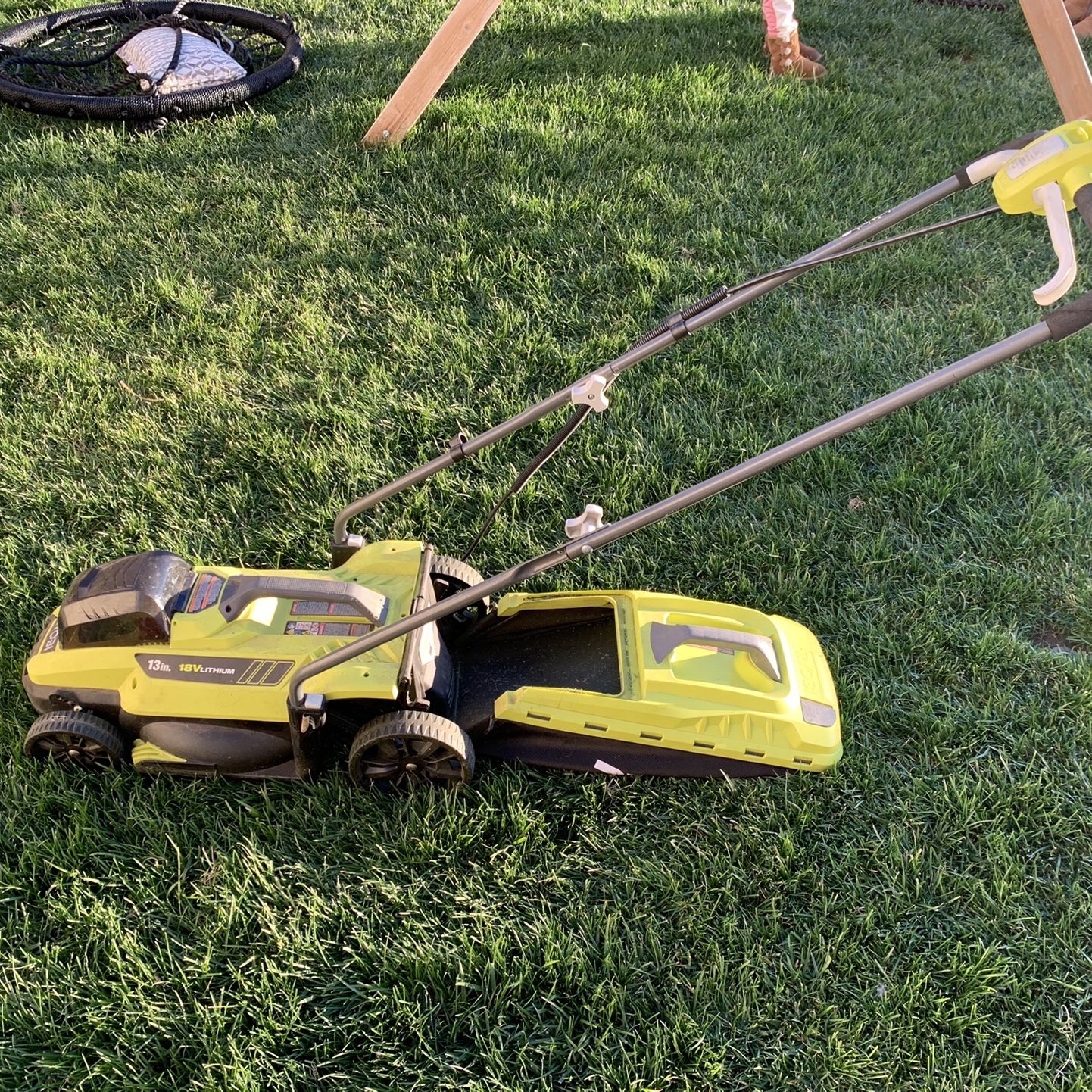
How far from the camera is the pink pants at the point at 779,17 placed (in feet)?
14.3

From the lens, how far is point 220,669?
192 centimetres

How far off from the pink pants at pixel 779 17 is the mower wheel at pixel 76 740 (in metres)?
4.24

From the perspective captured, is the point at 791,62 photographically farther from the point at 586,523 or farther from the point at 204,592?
the point at 204,592

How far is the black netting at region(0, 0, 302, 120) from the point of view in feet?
Result: 13.7

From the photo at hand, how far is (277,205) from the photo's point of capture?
380 cm

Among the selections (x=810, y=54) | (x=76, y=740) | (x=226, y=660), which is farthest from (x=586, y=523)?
Result: (x=810, y=54)

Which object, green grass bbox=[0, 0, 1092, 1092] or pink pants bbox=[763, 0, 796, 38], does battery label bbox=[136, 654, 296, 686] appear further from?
pink pants bbox=[763, 0, 796, 38]

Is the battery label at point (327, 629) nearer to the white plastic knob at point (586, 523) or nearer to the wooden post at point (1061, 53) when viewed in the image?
the white plastic knob at point (586, 523)

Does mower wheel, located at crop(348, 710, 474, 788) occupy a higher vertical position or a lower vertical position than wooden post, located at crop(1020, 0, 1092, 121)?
lower

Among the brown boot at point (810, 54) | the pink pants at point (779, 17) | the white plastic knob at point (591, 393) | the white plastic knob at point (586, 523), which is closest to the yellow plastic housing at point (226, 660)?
the white plastic knob at point (586, 523)

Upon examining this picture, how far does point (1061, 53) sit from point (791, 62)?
5.26 ft

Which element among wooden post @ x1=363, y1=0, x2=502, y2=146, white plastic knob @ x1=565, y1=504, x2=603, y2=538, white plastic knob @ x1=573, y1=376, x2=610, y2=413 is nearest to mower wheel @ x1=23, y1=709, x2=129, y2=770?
white plastic knob @ x1=565, y1=504, x2=603, y2=538

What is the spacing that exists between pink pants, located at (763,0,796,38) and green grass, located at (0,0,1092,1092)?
0.23m

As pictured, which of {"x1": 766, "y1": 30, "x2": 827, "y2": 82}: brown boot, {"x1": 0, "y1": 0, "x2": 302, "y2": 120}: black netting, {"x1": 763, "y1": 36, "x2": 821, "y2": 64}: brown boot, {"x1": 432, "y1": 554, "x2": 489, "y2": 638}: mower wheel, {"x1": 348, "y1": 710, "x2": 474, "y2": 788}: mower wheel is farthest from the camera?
{"x1": 763, "y1": 36, "x2": 821, "y2": 64}: brown boot
